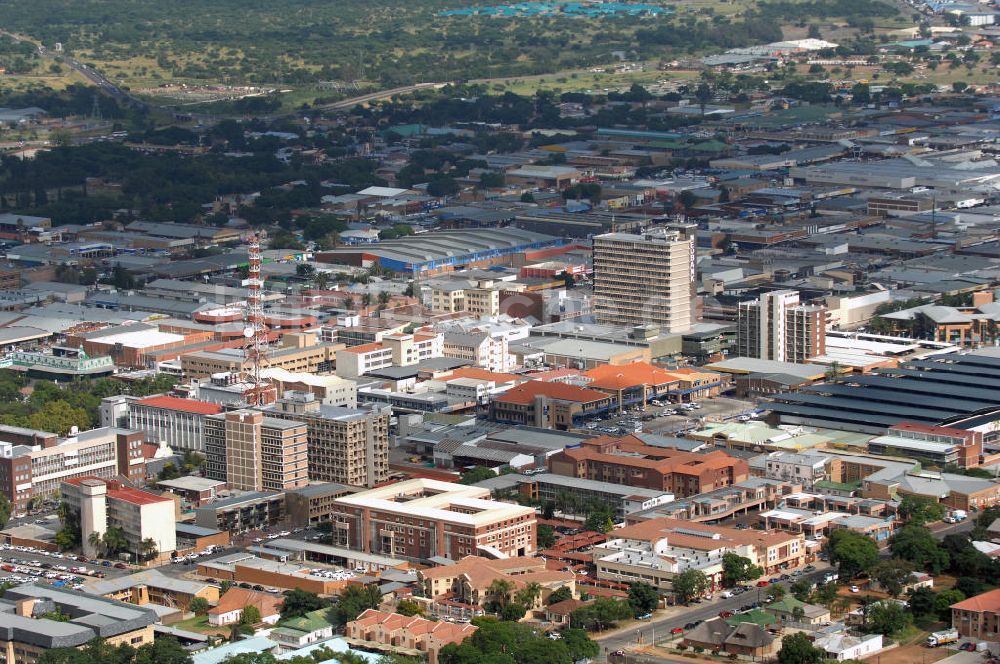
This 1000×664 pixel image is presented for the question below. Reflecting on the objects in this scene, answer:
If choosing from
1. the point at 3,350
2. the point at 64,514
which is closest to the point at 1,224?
the point at 3,350

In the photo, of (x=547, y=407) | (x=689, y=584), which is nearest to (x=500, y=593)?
(x=689, y=584)

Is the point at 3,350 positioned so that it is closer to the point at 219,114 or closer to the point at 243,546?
the point at 243,546

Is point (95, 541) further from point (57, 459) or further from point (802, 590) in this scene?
point (802, 590)

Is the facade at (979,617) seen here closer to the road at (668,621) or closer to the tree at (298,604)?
the road at (668,621)

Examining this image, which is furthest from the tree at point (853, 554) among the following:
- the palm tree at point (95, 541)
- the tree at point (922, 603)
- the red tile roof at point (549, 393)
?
the palm tree at point (95, 541)

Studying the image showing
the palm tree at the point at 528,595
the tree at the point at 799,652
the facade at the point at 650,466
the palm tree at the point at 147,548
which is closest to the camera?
the tree at the point at 799,652

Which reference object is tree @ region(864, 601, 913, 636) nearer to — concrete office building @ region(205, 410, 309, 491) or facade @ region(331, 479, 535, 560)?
facade @ region(331, 479, 535, 560)
